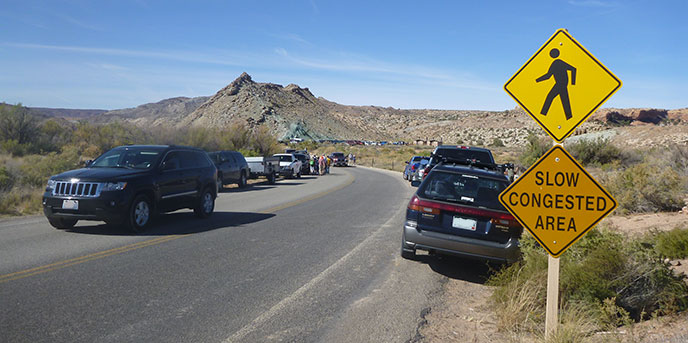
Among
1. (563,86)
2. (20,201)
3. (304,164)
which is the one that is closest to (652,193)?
(563,86)

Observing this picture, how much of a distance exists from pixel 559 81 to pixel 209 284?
15.5 ft

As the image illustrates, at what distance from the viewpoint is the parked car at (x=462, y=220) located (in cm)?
726

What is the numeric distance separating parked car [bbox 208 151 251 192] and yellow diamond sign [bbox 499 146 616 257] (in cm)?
1856

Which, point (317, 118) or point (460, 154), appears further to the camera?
point (317, 118)

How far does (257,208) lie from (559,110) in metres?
11.4

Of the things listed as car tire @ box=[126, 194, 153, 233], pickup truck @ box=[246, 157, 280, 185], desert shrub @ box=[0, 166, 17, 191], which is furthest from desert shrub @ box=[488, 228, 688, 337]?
pickup truck @ box=[246, 157, 280, 185]

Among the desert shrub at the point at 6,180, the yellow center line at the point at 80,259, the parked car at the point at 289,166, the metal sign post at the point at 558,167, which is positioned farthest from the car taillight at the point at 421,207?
the parked car at the point at 289,166

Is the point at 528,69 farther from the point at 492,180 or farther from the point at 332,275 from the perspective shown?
the point at 332,275

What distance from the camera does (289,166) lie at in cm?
3219

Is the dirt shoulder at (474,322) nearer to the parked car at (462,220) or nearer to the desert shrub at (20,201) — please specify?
the parked car at (462,220)

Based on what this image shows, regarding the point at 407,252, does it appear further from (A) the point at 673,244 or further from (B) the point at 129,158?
(B) the point at 129,158

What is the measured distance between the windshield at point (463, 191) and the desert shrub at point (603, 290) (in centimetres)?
165

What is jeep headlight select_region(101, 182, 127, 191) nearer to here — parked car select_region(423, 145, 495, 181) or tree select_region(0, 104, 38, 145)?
parked car select_region(423, 145, 495, 181)

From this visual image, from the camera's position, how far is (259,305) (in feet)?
19.2
